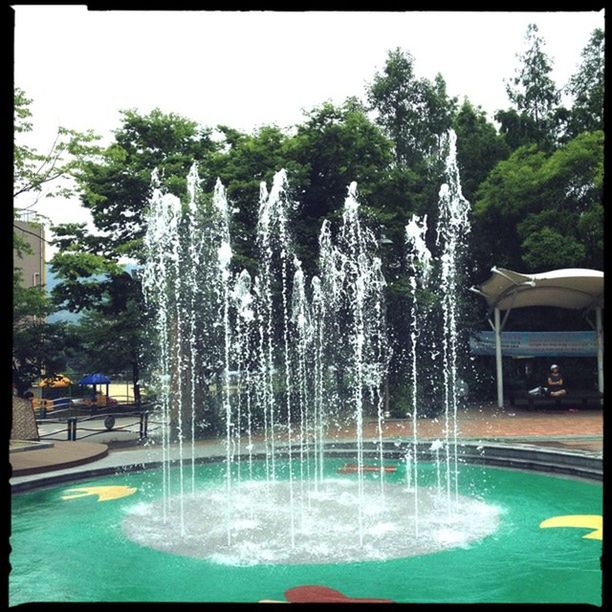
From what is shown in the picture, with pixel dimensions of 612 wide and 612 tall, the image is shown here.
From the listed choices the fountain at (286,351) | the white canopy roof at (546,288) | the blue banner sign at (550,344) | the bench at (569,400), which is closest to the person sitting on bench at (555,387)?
the bench at (569,400)

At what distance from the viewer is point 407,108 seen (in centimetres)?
3450

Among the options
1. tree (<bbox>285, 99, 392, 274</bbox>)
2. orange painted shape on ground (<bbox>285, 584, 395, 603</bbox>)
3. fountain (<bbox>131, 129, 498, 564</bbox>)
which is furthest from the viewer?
tree (<bbox>285, 99, 392, 274</bbox>)

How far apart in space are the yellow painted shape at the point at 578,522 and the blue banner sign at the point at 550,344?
15.1 meters

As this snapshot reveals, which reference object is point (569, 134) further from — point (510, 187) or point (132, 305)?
point (132, 305)

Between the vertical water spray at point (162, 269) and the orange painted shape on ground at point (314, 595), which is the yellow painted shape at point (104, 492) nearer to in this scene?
the orange painted shape on ground at point (314, 595)

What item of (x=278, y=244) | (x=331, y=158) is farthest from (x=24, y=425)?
(x=331, y=158)

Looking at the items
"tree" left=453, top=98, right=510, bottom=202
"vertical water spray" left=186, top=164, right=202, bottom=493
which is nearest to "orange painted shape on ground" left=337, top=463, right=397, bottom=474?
"vertical water spray" left=186, top=164, right=202, bottom=493

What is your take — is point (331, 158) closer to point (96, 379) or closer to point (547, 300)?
point (547, 300)

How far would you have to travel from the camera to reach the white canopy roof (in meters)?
20.0

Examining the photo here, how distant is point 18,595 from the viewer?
6312 mm

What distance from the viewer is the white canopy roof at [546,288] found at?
20031 millimetres

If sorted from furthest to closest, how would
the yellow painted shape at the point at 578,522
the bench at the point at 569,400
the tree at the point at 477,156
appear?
the tree at the point at 477,156 < the bench at the point at 569,400 < the yellow painted shape at the point at 578,522

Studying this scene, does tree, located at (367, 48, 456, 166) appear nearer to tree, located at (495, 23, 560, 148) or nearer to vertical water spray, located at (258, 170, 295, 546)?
tree, located at (495, 23, 560, 148)

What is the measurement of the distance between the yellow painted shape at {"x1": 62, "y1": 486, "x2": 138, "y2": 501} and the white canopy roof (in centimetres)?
1295
